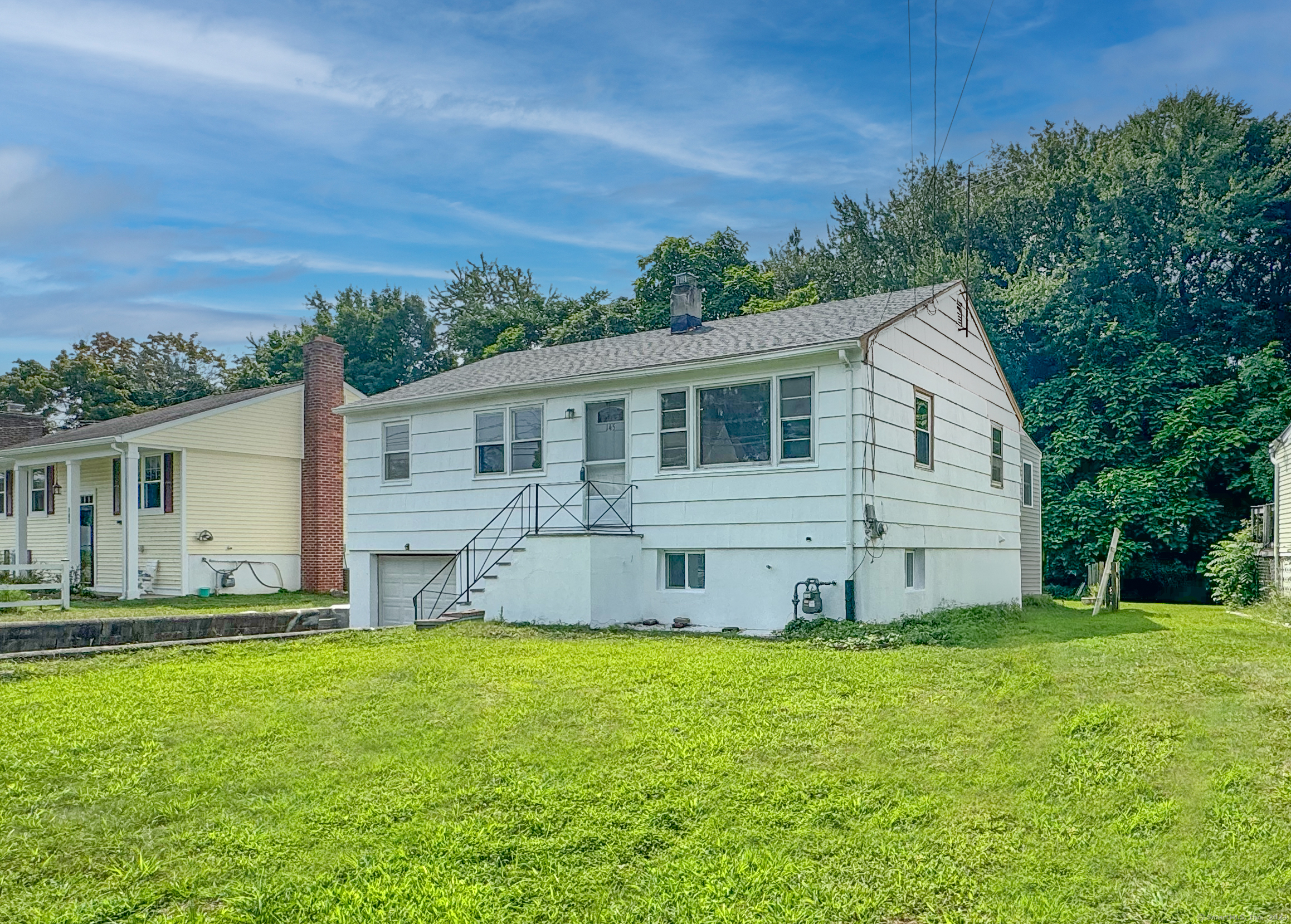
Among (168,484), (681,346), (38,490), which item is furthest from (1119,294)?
(38,490)

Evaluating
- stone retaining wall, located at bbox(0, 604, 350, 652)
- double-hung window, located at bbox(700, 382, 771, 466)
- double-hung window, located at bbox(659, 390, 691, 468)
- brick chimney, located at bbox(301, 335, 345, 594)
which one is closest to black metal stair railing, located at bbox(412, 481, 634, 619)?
double-hung window, located at bbox(659, 390, 691, 468)

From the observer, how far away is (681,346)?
49.2 feet

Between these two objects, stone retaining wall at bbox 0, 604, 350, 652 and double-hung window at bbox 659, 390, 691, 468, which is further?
double-hung window at bbox 659, 390, 691, 468

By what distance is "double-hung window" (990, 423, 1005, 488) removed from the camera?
18.6m

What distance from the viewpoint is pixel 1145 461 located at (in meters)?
26.7

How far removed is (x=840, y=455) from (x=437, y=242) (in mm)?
12719

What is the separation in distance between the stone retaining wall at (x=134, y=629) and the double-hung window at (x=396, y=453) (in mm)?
2927

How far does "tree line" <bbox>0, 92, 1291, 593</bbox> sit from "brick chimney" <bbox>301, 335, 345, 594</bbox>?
12.0 m

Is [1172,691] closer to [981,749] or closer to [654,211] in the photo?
[981,749]

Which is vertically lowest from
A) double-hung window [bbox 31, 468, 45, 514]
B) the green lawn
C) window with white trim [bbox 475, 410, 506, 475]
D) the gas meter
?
the green lawn

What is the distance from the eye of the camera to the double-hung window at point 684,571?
544 inches

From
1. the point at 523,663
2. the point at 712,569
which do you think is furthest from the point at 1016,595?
the point at 523,663

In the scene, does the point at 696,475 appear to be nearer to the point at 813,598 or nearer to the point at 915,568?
the point at 813,598

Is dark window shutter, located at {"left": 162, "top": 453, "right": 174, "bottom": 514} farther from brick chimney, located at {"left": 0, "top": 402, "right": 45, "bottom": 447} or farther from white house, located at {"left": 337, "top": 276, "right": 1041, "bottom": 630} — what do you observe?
brick chimney, located at {"left": 0, "top": 402, "right": 45, "bottom": 447}
